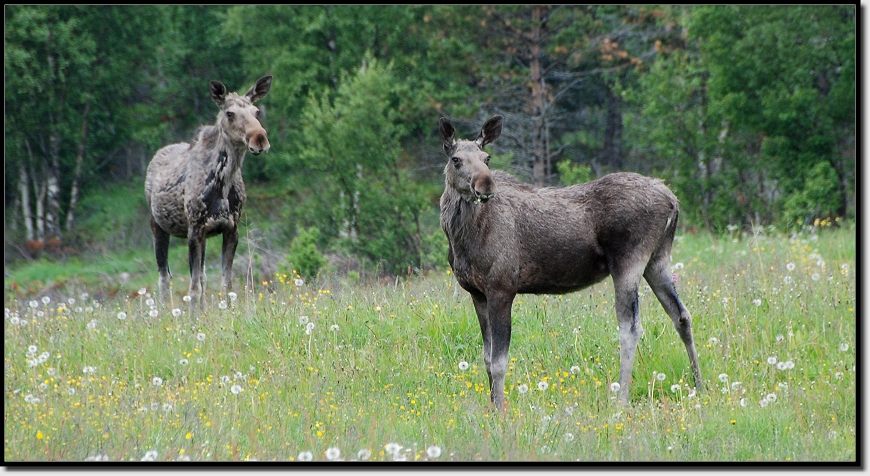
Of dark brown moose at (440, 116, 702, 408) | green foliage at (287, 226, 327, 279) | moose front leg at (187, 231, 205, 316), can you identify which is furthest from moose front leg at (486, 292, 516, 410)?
green foliage at (287, 226, 327, 279)

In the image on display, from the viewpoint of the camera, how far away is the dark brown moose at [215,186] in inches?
412

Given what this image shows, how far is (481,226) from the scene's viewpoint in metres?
7.31

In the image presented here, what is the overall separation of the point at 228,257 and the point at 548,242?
188 inches

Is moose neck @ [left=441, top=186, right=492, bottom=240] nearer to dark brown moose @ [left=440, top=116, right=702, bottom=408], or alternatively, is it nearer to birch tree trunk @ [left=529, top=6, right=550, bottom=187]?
dark brown moose @ [left=440, top=116, right=702, bottom=408]

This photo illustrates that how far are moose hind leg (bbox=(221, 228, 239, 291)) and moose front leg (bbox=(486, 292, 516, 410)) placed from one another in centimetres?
450

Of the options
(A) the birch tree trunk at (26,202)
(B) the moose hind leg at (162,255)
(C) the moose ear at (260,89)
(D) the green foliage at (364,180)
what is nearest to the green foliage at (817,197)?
(D) the green foliage at (364,180)

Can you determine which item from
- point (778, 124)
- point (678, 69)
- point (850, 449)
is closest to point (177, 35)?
point (678, 69)

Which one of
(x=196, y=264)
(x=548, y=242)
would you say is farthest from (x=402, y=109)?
(x=548, y=242)

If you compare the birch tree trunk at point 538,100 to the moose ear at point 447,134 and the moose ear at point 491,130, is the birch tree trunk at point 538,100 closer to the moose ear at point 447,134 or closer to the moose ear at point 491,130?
the moose ear at point 491,130

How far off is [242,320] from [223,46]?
26.8 m

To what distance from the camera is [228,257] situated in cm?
1080

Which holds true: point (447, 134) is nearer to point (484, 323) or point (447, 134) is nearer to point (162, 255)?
point (484, 323)

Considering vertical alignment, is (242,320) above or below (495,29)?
below

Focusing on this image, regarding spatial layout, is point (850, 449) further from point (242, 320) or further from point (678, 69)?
point (678, 69)
